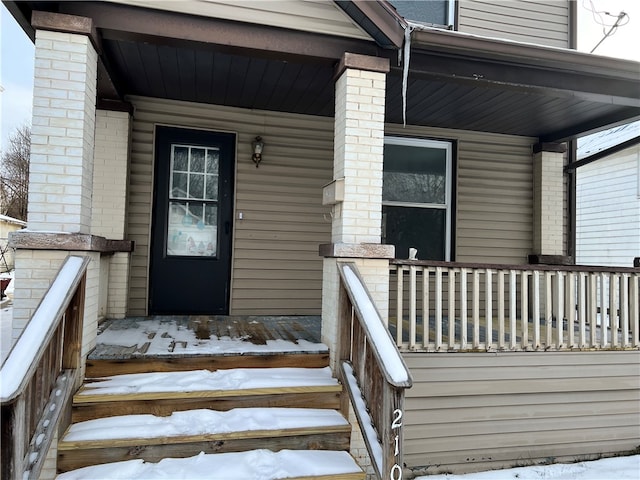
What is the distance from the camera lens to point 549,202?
5.38 meters

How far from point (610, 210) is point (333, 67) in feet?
29.4

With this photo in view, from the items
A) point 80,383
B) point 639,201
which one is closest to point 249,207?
point 80,383

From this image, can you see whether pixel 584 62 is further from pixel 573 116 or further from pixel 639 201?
pixel 639 201

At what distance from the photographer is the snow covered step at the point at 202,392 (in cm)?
262

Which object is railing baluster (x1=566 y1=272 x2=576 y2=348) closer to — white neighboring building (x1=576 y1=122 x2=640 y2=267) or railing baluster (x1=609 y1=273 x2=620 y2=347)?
railing baluster (x1=609 y1=273 x2=620 y2=347)

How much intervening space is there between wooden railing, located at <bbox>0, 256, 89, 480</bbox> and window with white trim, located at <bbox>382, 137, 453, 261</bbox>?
3.39 m

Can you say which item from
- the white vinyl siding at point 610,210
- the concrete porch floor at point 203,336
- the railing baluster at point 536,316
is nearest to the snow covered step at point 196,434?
the concrete porch floor at point 203,336

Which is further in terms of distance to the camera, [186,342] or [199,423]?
[186,342]

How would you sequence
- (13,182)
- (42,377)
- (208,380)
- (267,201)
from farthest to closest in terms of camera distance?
(13,182) → (267,201) → (208,380) → (42,377)

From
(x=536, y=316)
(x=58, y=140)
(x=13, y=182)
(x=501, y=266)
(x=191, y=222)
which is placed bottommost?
(x=536, y=316)

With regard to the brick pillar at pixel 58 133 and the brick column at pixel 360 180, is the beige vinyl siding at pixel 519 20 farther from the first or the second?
the brick pillar at pixel 58 133

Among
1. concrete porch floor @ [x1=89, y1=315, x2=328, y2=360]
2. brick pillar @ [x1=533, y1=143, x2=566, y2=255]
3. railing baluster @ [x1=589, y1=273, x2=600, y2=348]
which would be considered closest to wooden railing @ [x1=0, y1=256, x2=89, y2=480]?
concrete porch floor @ [x1=89, y1=315, x2=328, y2=360]

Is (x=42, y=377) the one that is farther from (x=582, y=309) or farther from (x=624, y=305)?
(x=624, y=305)

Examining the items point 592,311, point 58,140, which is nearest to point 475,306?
point 592,311
